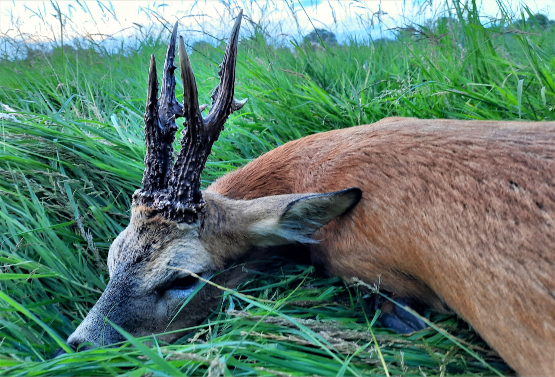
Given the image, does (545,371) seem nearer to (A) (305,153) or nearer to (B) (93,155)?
(A) (305,153)

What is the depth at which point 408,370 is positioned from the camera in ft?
5.64

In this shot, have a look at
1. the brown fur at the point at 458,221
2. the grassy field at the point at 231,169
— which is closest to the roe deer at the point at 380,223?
the brown fur at the point at 458,221

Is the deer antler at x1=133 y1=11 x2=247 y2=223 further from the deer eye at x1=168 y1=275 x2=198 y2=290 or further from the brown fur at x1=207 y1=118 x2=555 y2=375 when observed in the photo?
the brown fur at x1=207 y1=118 x2=555 y2=375

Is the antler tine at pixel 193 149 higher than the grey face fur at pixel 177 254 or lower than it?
higher

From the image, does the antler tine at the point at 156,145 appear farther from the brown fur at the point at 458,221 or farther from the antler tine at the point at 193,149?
the brown fur at the point at 458,221

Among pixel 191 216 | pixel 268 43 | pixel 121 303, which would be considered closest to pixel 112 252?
pixel 121 303

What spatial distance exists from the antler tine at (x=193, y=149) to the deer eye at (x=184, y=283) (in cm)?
30

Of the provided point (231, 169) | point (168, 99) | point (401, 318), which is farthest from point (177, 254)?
point (231, 169)

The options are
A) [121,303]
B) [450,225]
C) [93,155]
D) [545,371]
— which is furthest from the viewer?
[93,155]

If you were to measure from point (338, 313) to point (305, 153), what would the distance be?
1.00 meters

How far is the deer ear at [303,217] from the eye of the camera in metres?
2.12

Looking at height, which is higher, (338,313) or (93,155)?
(93,155)

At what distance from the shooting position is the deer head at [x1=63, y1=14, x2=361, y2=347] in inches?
82.7

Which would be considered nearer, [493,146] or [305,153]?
[493,146]
